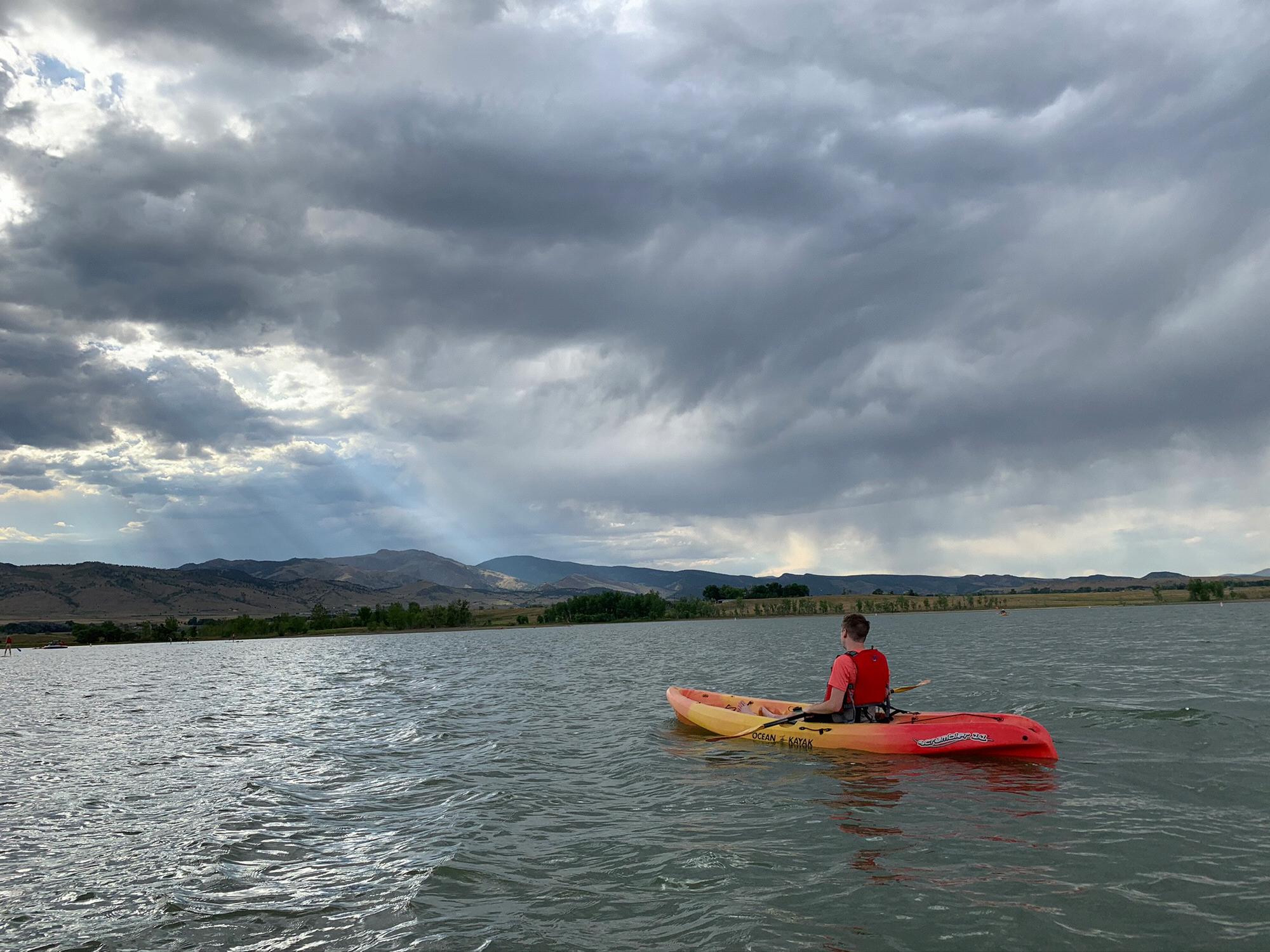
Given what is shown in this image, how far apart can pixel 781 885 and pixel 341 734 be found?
20.3 meters

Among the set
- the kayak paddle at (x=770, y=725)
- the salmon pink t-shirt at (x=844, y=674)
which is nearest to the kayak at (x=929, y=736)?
the kayak paddle at (x=770, y=725)

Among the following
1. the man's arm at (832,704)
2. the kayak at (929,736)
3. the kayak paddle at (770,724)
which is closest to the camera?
the kayak at (929,736)

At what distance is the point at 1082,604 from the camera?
197 metres

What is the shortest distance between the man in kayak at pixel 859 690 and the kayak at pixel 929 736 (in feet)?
1.27

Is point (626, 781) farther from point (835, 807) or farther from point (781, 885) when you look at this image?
point (781, 885)

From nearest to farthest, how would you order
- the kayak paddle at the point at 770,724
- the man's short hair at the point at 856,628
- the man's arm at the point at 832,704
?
the man's short hair at the point at 856,628, the man's arm at the point at 832,704, the kayak paddle at the point at 770,724

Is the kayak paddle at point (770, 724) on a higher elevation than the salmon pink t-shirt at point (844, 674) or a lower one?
lower

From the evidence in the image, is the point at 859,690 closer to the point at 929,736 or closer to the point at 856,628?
the point at 929,736

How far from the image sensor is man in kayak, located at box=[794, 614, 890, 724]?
18.6 m

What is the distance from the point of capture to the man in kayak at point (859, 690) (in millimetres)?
18594

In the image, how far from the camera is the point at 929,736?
17625mm

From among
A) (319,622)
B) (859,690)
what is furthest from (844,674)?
(319,622)

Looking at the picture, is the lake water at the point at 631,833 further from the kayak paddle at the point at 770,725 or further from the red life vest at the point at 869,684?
the red life vest at the point at 869,684

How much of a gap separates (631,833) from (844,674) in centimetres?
820
